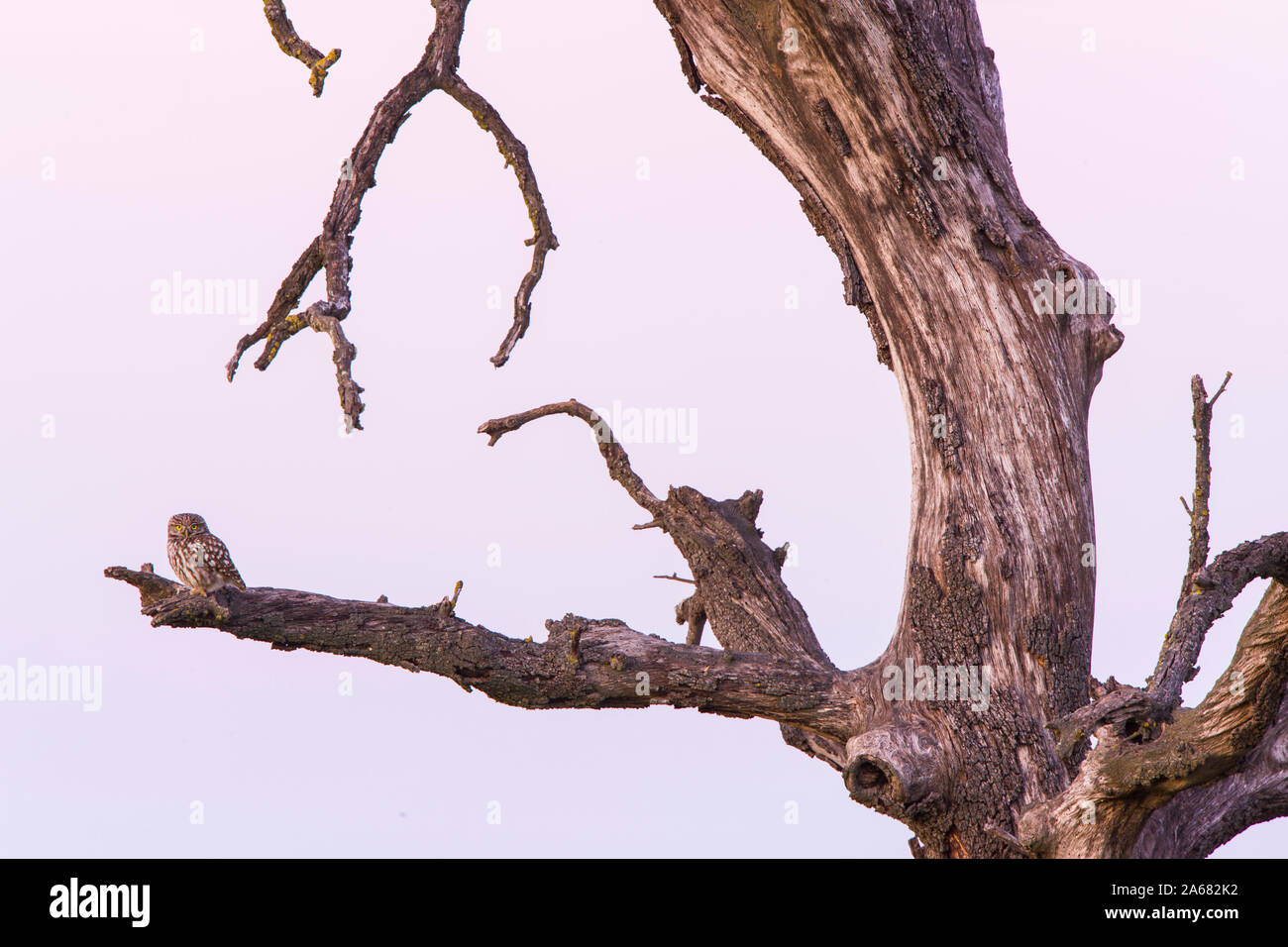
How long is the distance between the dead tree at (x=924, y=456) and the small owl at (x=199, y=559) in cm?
13

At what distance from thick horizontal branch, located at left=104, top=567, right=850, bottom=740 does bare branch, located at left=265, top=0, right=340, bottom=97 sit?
186 cm

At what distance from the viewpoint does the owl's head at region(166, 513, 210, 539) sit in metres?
4.41

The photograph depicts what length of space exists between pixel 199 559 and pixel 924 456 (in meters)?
2.80

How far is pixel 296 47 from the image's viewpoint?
4465 millimetres

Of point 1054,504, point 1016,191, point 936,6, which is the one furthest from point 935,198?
point 1054,504

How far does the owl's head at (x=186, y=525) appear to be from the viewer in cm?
441

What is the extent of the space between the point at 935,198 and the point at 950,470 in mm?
1064

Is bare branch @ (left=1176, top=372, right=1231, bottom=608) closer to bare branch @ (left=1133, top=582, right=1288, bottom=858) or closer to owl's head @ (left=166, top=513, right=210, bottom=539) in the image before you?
bare branch @ (left=1133, top=582, right=1288, bottom=858)

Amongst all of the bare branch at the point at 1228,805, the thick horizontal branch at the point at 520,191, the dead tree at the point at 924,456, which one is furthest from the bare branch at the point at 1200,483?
the thick horizontal branch at the point at 520,191

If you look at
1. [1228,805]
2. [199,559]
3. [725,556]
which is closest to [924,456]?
[725,556]

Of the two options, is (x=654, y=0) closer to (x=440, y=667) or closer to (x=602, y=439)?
(x=602, y=439)

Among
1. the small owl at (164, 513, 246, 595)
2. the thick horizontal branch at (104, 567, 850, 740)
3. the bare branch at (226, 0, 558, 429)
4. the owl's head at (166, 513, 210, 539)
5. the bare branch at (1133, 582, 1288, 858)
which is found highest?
the bare branch at (226, 0, 558, 429)

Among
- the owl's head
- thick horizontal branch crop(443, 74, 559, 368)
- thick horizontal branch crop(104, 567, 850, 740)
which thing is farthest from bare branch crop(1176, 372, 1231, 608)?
the owl's head

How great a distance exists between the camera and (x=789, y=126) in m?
4.90
